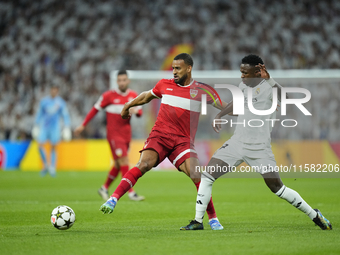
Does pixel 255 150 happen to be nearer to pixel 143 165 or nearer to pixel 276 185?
pixel 276 185

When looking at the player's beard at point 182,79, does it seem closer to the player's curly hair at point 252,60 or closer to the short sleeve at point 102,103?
the player's curly hair at point 252,60

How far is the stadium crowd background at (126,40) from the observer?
2211 cm

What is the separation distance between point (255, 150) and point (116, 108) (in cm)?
477

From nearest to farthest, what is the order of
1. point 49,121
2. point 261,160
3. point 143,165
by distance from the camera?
point 261,160 → point 143,165 → point 49,121

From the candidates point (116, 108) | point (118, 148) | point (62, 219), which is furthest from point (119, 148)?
point (62, 219)

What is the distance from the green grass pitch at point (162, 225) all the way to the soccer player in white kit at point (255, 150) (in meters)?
0.31

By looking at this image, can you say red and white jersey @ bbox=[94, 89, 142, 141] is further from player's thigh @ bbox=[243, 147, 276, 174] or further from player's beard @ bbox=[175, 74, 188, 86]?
player's thigh @ bbox=[243, 147, 276, 174]

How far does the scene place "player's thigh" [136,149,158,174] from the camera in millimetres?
6023

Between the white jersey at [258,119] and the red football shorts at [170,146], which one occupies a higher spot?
the white jersey at [258,119]

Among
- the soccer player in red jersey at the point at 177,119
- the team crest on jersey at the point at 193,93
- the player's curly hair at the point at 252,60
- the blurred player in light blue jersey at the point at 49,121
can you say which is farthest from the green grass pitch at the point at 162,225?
the blurred player in light blue jersey at the point at 49,121

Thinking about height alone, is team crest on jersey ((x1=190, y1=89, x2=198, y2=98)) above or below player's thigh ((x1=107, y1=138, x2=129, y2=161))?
above

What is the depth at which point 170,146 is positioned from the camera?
6.17m

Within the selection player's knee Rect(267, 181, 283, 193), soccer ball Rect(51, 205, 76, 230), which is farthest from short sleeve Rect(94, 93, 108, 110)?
player's knee Rect(267, 181, 283, 193)

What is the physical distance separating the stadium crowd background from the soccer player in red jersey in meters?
14.6
